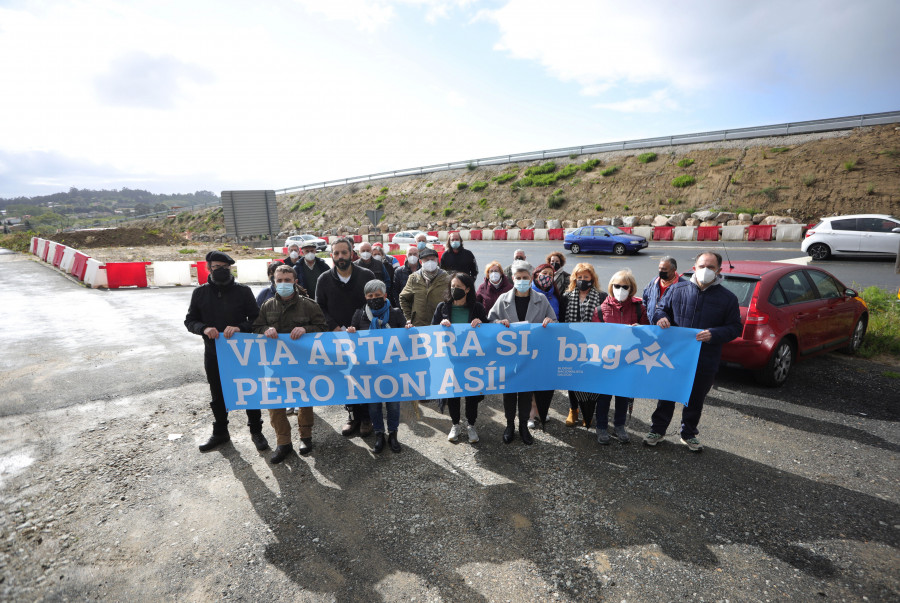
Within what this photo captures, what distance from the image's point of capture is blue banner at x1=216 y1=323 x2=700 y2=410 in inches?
187

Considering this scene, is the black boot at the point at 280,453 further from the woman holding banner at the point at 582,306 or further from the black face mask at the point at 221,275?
the woman holding banner at the point at 582,306

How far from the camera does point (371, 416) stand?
195 inches

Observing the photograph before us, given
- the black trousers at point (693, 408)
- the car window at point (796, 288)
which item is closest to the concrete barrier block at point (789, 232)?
the car window at point (796, 288)

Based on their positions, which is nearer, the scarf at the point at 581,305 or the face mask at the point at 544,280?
the scarf at the point at 581,305

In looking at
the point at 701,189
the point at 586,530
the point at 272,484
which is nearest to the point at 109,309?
the point at 272,484

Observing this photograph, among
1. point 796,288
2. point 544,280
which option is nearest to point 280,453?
point 544,280

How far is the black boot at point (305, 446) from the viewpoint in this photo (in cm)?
479

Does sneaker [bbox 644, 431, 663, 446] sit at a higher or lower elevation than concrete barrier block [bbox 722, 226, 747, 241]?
lower

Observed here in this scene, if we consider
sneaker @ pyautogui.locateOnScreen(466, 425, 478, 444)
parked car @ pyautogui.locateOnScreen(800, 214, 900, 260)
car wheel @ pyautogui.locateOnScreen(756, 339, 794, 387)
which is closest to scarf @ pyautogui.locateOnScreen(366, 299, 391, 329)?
sneaker @ pyautogui.locateOnScreen(466, 425, 478, 444)

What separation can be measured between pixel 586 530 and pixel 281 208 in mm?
70071

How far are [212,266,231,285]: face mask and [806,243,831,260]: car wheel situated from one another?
19.8 m

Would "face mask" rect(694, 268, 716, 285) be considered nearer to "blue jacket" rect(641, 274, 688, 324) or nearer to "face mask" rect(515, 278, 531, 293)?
"blue jacket" rect(641, 274, 688, 324)

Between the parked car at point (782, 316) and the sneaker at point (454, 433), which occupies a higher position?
the parked car at point (782, 316)

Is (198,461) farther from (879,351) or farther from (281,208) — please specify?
(281,208)
